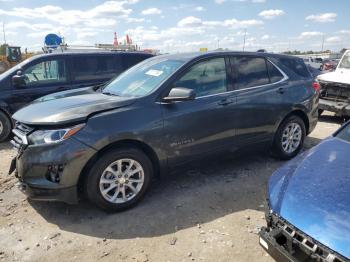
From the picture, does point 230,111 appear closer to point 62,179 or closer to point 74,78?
point 62,179

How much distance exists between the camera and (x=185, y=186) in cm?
462

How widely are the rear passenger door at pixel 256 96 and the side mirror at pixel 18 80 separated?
4435 millimetres

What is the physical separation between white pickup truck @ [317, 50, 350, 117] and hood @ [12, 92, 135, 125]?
646cm

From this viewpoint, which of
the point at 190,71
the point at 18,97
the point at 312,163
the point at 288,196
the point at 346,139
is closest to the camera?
the point at 288,196

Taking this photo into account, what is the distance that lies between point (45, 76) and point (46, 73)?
7 cm

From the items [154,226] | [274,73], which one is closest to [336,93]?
[274,73]

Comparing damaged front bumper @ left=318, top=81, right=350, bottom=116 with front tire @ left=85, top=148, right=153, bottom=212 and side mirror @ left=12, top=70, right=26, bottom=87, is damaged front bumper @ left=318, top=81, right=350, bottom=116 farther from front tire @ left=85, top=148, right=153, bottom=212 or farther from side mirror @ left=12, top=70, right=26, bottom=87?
side mirror @ left=12, top=70, right=26, bottom=87

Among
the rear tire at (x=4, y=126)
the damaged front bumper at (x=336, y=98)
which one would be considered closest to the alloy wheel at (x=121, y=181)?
the rear tire at (x=4, y=126)

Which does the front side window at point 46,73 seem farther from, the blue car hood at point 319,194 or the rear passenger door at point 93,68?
the blue car hood at point 319,194

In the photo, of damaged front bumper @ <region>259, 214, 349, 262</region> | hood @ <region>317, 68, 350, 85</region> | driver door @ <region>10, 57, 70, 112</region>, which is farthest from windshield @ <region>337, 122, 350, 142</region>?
hood @ <region>317, 68, 350, 85</region>

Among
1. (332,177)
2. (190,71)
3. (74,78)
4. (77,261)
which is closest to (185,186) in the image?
(190,71)

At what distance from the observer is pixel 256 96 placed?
488cm

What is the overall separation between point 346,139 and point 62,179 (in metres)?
2.90

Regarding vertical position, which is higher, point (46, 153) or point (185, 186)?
point (46, 153)
